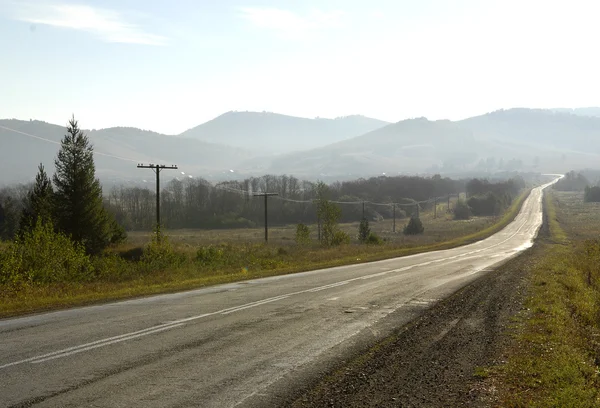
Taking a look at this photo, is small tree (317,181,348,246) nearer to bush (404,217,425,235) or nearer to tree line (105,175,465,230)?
bush (404,217,425,235)

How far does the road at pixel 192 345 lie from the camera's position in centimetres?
740

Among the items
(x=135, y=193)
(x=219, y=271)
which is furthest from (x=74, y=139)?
(x=135, y=193)

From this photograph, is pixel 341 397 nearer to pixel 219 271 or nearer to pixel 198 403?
pixel 198 403

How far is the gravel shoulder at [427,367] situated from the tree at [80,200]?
42.2 m

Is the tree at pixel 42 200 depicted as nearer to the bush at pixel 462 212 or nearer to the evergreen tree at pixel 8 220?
the evergreen tree at pixel 8 220

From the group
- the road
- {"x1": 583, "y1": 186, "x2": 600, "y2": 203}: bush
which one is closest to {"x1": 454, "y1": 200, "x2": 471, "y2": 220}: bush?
{"x1": 583, "y1": 186, "x2": 600, "y2": 203}: bush

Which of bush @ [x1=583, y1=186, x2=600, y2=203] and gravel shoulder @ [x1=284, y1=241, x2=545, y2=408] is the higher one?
bush @ [x1=583, y1=186, x2=600, y2=203]

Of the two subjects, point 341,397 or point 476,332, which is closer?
point 341,397

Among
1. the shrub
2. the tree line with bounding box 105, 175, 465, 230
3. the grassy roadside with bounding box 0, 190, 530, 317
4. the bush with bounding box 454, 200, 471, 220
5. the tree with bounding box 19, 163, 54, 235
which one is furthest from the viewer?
the bush with bounding box 454, 200, 471, 220

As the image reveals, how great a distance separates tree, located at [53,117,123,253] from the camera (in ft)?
166

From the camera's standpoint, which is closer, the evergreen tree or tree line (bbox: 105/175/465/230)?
the evergreen tree

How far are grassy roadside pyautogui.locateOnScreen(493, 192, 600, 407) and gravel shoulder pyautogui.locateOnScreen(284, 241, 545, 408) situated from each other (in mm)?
325

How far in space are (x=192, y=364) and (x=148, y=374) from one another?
0.82 m

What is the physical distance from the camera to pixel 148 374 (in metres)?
8.22
